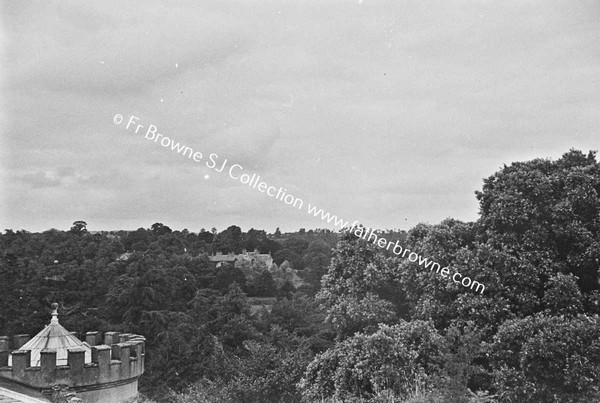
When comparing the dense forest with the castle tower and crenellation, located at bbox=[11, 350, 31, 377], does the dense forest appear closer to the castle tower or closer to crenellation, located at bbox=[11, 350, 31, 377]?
the castle tower

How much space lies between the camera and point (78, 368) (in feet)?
45.7

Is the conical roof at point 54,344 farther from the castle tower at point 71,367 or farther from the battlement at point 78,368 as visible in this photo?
the battlement at point 78,368

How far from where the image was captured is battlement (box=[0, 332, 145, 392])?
43.7 feet

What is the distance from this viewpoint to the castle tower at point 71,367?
13.3 m

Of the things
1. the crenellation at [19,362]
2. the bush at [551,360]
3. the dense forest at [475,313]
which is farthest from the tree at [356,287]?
the crenellation at [19,362]

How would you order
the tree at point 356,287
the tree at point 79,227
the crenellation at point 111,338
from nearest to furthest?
the crenellation at point 111,338, the tree at point 356,287, the tree at point 79,227

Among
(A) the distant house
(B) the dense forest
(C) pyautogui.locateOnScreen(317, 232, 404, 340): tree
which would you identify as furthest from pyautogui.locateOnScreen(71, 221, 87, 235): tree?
(C) pyautogui.locateOnScreen(317, 232, 404, 340): tree

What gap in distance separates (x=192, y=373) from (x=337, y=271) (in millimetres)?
20924

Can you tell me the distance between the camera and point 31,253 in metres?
58.4

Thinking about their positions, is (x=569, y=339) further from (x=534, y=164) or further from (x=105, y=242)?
(x=105, y=242)

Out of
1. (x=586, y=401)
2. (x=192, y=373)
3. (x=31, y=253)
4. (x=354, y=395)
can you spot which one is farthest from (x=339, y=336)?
(x=31, y=253)

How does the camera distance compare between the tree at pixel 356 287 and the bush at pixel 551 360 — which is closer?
the bush at pixel 551 360

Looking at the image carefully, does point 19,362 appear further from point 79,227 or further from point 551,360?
point 79,227

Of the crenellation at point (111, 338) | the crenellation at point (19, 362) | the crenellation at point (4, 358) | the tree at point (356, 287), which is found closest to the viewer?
the crenellation at point (19, 362)
